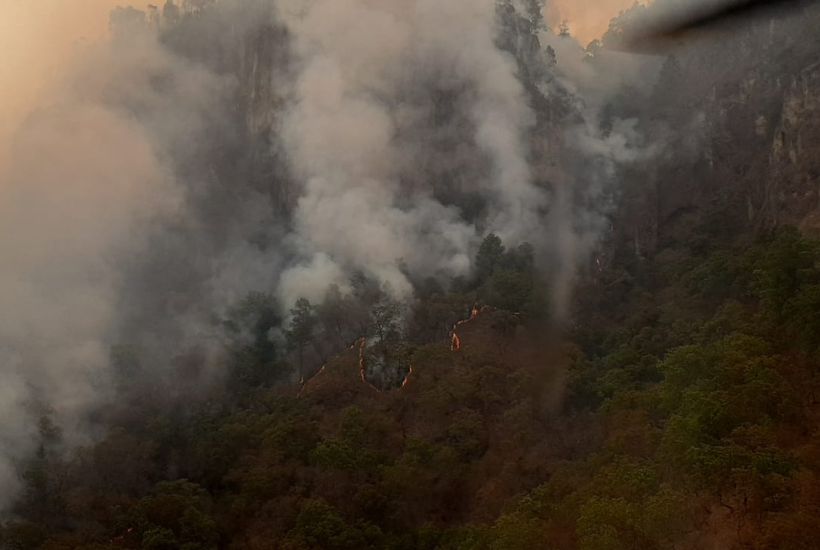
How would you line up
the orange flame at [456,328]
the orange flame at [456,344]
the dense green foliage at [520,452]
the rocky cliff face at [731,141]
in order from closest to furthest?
the dense green foliage at [520,452] < the orange flame at [456,344] < the orange flame at [456,328] < the rocky cliff face at [731,141]

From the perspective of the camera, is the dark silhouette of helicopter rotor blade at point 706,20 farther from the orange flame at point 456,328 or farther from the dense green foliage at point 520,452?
the orange flame at point 456,328

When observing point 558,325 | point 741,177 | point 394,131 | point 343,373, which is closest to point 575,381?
point 558,325

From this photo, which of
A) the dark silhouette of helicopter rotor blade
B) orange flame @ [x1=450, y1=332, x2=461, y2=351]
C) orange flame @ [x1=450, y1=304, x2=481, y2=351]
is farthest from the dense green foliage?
the dark silhouette of helicopter rotor blade

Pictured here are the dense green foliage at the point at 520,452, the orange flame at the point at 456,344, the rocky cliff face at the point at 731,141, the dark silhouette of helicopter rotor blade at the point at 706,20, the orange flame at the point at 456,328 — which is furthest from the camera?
the dark silhouette of helicopter rotor blade at the point at 706,20

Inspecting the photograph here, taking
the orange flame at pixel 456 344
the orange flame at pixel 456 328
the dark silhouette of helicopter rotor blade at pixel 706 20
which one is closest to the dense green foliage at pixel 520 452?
the orange flame at pixel 456 344

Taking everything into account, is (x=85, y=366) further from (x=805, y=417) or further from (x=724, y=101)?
(x=724, y=101)
